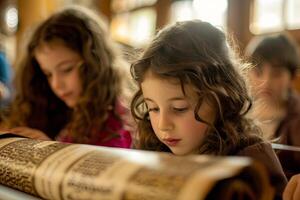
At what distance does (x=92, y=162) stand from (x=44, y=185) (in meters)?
0.07

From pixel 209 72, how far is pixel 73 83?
68 cm

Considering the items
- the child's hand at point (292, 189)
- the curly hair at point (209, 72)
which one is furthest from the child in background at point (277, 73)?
the child's hand at point (292, 189)

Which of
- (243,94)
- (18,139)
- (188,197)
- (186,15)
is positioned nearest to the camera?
(188,197)

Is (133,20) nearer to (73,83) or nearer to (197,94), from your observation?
(73,83)

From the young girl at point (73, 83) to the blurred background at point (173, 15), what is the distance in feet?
1.12

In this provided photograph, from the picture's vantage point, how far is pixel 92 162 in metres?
0.46

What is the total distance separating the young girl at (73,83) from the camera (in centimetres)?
140

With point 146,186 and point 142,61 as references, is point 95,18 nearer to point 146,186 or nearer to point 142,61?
point 142,61

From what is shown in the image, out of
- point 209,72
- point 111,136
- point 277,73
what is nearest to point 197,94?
point 209,72

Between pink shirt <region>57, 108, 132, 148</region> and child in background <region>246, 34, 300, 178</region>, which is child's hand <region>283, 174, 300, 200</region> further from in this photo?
child in background <region>246, 34, 300, 178</region>

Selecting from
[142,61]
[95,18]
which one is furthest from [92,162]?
[95,18]

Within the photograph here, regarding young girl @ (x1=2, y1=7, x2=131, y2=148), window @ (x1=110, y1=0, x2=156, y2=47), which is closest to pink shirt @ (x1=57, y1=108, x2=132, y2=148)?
young girl @ (x1=2, y1=7, x2=131, y2=148)

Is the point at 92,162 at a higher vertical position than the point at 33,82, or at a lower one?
higher

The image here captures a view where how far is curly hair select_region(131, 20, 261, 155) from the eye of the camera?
869 mm
